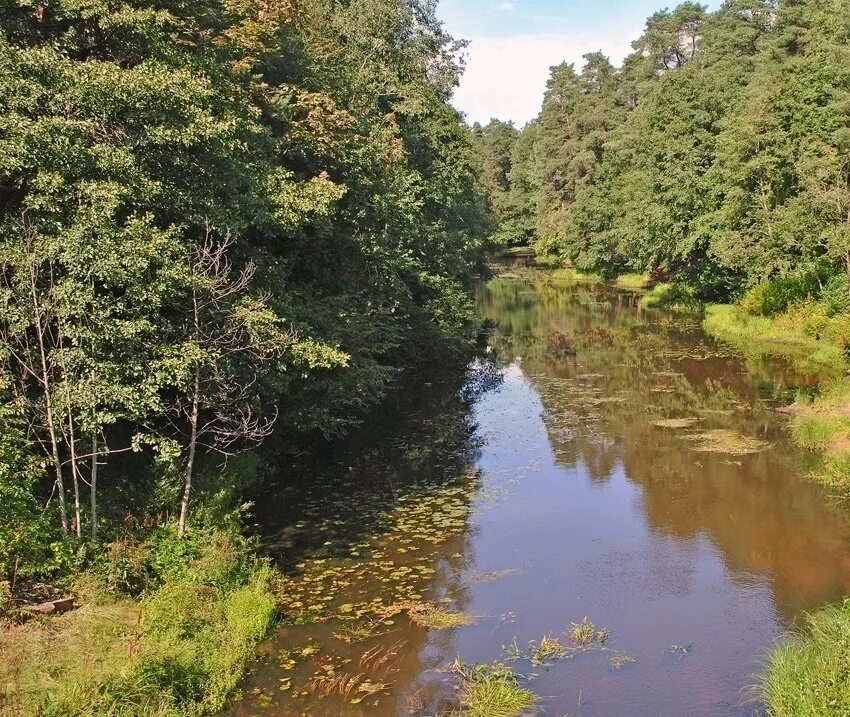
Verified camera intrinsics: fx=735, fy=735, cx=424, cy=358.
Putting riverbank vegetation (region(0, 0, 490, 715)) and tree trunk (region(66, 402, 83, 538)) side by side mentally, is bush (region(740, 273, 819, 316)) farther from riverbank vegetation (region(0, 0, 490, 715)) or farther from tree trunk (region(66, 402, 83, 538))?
tree trunk (region(66, 402, 83, 538))

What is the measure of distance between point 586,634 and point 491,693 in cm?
258

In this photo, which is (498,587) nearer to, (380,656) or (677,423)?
(380,656)

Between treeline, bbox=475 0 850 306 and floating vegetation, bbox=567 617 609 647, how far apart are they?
2403 cm

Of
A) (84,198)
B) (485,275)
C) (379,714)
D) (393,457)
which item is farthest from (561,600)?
(485,275)

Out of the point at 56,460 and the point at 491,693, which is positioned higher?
the point at 56,460

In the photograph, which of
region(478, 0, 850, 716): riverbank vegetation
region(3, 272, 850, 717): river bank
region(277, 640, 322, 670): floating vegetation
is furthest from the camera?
region(478, 0, 850, 716): riverbank vegetation

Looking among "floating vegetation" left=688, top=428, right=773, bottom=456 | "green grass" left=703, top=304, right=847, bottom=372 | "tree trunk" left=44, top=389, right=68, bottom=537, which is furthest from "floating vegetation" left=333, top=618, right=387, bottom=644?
"green grass" left=703, top=304, right=847, bottom=372

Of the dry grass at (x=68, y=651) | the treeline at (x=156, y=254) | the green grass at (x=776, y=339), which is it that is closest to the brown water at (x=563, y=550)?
the dry grass at (x=68, y=651)

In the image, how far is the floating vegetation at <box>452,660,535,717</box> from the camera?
10680mm

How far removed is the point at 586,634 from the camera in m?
12.8

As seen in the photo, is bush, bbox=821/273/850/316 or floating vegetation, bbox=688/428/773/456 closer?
floating vegetation, bbox=688/428/773/456

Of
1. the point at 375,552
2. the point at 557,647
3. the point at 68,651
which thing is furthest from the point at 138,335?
the point at 557,647

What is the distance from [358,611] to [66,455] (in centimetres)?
637

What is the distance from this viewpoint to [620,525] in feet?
58.5
